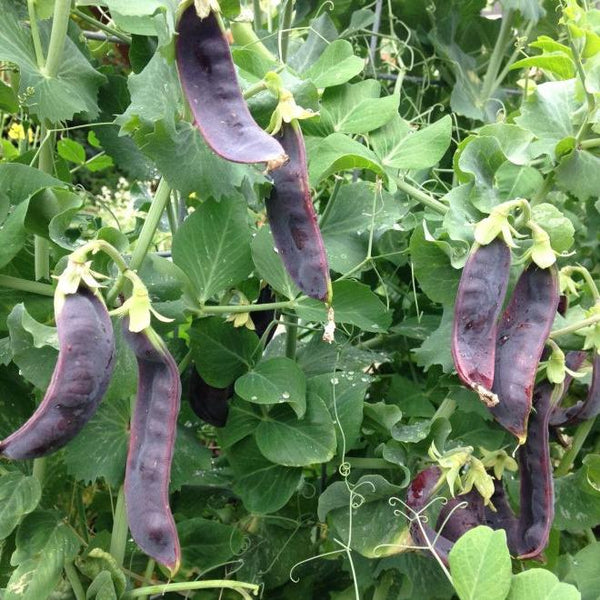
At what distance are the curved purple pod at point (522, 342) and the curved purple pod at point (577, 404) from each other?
157 millimetres

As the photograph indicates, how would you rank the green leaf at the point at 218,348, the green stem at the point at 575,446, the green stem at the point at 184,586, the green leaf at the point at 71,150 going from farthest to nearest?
the green leaf at the point at 71,150
the green stem at the point at 575,446
the green leaf at the point at 218,348
the green stem at the point at 184,586

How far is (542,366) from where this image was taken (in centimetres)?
97

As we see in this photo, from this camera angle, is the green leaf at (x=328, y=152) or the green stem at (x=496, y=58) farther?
the green stem at (x=496, y=58)

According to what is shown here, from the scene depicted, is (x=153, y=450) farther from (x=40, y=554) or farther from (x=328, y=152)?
(x=328, y=152)

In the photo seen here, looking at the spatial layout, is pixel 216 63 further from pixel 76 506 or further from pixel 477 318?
pixel 76 506

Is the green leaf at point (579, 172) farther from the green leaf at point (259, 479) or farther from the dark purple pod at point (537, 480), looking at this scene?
the green leaf at point (259, 479)

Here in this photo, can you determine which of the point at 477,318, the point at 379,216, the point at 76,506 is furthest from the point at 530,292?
the point at 76,506

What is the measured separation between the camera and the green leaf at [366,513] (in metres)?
1.00

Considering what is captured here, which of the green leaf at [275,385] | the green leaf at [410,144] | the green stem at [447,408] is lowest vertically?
the green stem at [447,408]

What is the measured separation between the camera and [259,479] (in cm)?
108

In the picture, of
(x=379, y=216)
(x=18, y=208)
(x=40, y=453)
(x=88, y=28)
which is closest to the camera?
(x=40, y=453)

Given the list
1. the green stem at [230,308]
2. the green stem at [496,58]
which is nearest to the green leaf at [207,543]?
the green stem at [230,308]

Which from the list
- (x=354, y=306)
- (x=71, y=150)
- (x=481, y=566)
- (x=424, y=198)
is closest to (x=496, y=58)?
(x=424, y=198)

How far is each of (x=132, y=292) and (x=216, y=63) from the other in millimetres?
240
